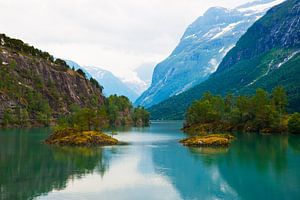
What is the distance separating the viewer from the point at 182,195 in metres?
61.3

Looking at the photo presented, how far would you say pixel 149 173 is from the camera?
3223 inches

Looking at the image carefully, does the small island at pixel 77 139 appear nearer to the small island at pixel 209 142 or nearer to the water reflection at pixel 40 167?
the water reflection at pixel 40 167

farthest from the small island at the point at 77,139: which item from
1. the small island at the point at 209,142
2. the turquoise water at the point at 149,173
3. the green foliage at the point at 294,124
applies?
the green foliage at the point at 294,124

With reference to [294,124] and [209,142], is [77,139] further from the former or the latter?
[294,124]

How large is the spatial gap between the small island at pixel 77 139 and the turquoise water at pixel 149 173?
35.6ft

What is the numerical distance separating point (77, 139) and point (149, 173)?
56.5m

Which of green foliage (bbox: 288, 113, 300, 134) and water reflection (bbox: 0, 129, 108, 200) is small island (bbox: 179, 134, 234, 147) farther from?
green foliage (bbox: 288, 113, 300, 134)

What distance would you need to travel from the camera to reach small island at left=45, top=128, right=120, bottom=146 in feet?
435

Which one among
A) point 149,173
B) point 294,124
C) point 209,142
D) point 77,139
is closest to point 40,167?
point 149,173

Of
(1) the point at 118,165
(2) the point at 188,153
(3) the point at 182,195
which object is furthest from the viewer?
(2) the point at 188,153

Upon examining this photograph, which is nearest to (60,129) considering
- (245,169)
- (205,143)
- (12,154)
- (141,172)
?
(12,154)

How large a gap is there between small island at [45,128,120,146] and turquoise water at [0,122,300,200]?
35.6 feet

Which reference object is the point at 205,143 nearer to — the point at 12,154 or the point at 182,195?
the point at 12,154

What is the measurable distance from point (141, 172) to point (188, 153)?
32157 millimetres
